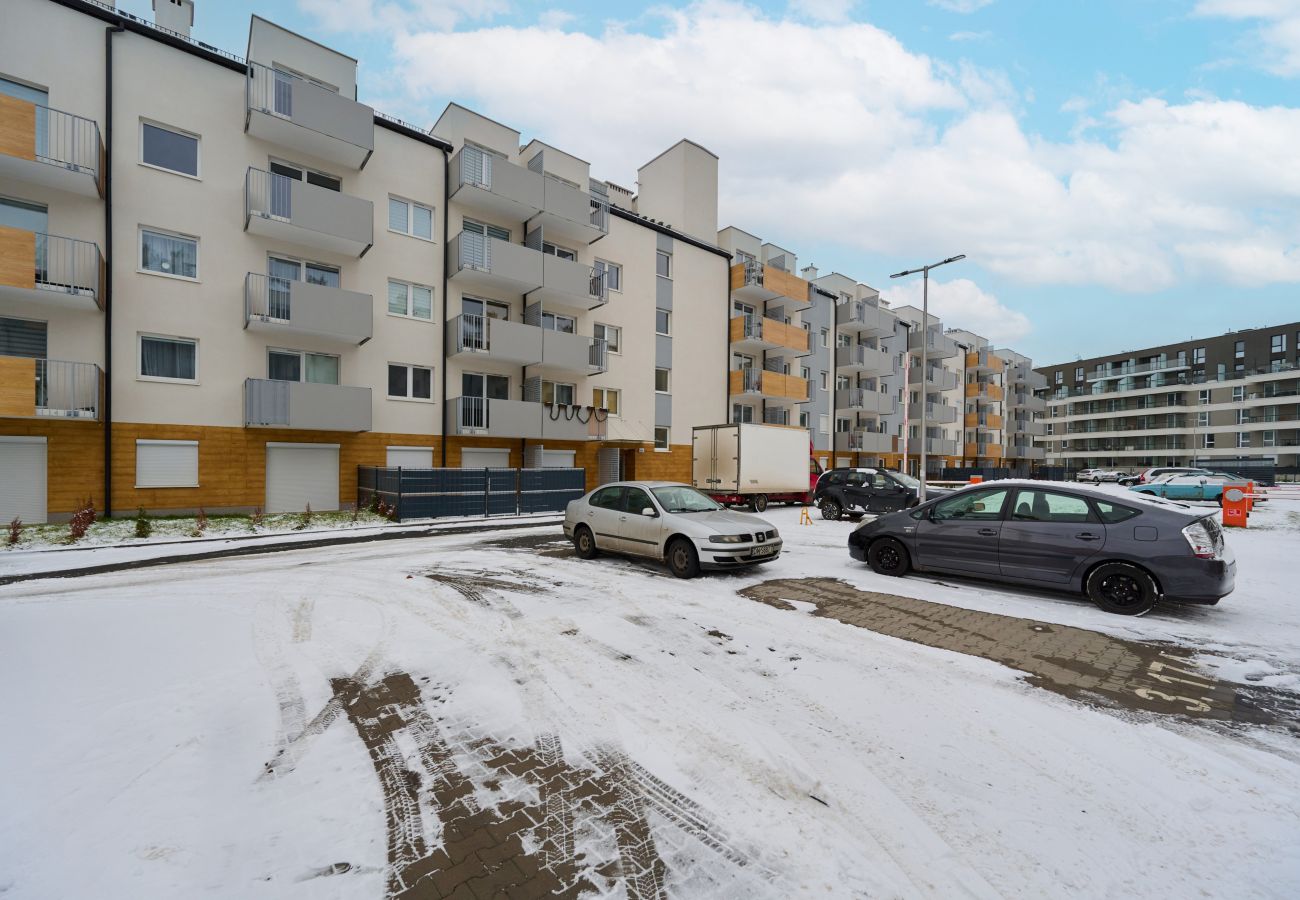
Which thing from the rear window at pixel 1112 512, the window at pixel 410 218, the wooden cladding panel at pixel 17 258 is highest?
the window at pixel 410 218

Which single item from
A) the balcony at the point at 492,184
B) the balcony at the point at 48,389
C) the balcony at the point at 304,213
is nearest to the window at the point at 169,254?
the balcony at the point at 304,213

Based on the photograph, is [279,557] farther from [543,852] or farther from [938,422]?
[938,422]

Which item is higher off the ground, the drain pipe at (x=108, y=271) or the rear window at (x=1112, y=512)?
the drain pipe at (x=108, y=271)

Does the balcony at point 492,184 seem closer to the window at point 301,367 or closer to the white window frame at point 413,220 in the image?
the white window frame at point 413,220

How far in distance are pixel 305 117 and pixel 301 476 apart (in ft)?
36.4

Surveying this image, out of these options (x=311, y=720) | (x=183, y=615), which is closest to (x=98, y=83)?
(x=183, y=615)

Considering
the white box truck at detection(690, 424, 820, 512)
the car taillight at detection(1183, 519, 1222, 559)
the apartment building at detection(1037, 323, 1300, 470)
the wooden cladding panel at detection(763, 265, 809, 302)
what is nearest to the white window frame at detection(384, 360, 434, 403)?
the white box truck at detection(690, 424, 820, 512)

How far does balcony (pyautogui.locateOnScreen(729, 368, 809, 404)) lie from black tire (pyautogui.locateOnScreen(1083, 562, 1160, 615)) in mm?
25451

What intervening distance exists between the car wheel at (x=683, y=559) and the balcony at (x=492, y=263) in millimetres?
16334

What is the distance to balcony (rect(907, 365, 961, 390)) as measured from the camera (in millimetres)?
48625

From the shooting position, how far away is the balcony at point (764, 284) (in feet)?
106

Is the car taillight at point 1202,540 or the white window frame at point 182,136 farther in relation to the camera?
the white window frame at point 182,136

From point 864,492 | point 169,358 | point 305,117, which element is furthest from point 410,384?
point 864,492

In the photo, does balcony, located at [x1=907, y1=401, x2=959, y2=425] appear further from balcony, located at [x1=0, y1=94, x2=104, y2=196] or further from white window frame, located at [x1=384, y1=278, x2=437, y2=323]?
balcony, located at [x1=0, y1=94, x2=104, y2=196]
